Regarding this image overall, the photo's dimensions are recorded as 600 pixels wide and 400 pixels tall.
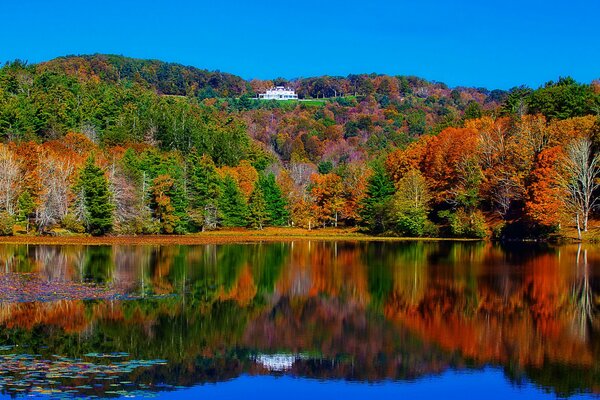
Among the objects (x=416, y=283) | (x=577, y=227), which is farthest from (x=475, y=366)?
(x=577, y=227)

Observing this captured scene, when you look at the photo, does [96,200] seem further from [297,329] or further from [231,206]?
[297,329]

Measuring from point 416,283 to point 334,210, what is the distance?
53.4 m

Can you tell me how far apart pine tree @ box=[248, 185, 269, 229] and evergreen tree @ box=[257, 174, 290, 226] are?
189 centimetres

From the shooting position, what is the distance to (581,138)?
234 feet

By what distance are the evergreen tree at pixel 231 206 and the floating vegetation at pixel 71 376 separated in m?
66.7

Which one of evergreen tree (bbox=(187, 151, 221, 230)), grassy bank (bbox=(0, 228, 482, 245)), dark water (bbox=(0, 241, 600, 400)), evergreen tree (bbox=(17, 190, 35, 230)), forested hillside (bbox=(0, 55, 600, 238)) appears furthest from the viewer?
evergreen tree (bbox=(187, 151, 221, 230))

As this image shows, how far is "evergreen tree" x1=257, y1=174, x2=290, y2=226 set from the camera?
93.4 metres

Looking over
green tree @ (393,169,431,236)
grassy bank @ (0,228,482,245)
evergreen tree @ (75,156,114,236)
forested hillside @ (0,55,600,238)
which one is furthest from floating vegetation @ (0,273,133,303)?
green tree @ (393,169,431,236)

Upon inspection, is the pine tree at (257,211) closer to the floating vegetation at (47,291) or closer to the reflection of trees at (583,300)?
the reflection of trees at (583,300)

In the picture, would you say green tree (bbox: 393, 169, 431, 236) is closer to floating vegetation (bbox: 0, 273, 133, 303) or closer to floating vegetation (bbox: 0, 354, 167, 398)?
floating vegetation (bbox: 0, 273, 133, 303)

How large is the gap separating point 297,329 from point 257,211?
2513 inches

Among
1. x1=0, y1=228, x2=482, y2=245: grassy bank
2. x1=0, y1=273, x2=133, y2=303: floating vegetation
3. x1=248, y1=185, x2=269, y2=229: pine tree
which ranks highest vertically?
x1=248, y1=185, x2=269, y2=229: pine tree

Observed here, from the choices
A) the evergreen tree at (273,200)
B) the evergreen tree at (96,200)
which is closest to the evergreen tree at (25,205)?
the evergreen tree at (96,200)

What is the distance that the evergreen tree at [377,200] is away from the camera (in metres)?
83.1
